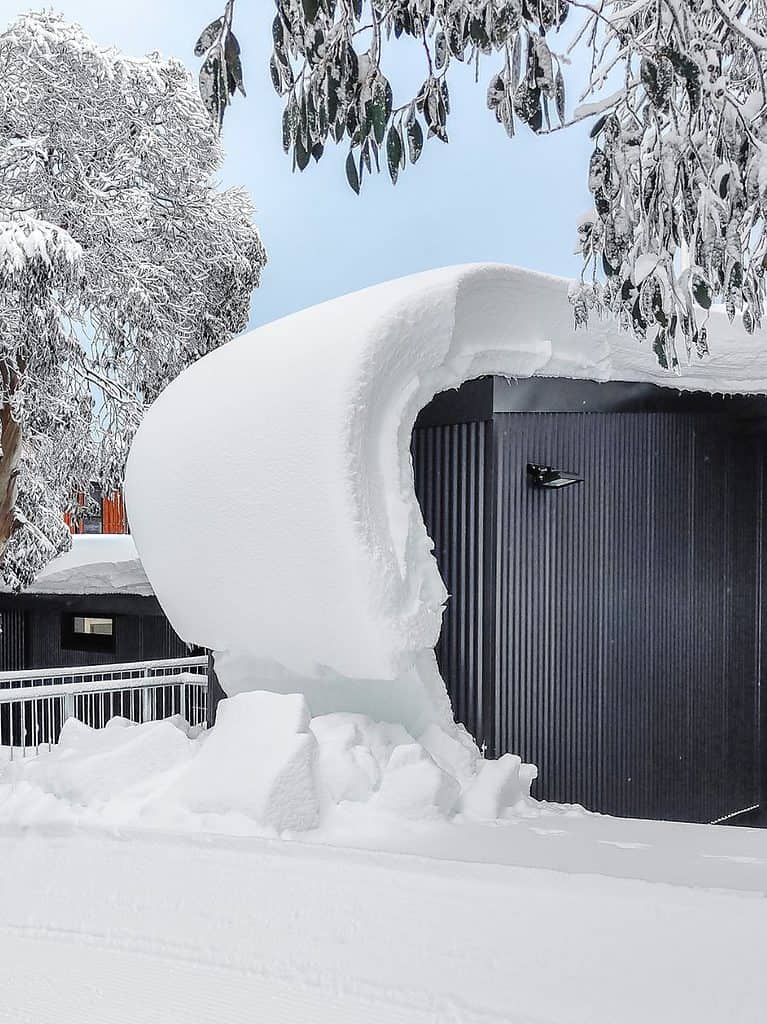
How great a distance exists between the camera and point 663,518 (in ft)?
23.0

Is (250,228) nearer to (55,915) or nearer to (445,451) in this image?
(445,451)

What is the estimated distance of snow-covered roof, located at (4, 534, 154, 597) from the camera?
45.0 feet

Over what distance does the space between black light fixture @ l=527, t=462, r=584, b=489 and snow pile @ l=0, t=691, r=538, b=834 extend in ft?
5.46

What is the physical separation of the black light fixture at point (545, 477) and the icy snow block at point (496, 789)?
1.75 metres

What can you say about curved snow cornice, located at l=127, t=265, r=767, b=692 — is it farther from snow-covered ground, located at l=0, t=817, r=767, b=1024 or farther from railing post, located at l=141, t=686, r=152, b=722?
railing post, located at l=141, t=686, r=152, b=722

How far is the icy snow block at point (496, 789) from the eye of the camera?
5082mm

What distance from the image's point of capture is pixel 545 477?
632 centimetres

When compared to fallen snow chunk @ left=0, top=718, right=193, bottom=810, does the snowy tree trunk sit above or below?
above

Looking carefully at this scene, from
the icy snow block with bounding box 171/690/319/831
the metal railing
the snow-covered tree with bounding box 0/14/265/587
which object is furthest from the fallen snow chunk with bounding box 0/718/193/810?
the snow-covered tree with bounding box 0/14/265/587

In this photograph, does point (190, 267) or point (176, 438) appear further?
point (190, 267)

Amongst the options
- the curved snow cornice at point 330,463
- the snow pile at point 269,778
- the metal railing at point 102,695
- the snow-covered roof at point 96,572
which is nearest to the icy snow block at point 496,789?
the snow pile at point 269,778

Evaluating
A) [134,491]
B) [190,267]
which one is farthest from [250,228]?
[134,491]

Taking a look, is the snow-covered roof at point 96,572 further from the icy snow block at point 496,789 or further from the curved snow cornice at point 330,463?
the icy snow block at point 496,789

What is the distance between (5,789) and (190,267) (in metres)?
11.2
